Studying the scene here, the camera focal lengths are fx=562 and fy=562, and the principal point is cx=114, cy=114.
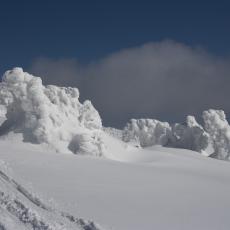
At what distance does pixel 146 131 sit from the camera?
245ft

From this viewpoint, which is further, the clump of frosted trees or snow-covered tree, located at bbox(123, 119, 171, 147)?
snow-covered tree, located at bbox(123, 119, 171, 147)

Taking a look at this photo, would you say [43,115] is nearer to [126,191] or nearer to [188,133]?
[126,191]

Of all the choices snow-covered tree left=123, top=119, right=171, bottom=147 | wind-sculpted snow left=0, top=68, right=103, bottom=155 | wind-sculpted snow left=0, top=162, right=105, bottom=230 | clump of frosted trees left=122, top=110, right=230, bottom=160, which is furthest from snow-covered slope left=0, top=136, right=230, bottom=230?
snow-covered tree left=123, top=119, right=171, bottom=147

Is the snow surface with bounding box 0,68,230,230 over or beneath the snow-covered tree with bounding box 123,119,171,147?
beneath

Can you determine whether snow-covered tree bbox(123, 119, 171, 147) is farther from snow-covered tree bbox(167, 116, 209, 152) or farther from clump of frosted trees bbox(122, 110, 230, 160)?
snow-covered tree bbox(167, 116, 209, 152)

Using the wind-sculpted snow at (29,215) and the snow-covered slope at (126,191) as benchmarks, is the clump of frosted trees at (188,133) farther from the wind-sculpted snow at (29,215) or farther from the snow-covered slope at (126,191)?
the wind-sculpted snow at (29,215)

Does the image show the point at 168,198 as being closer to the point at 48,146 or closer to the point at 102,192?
the point at 102,192

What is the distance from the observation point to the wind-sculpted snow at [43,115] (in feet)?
119

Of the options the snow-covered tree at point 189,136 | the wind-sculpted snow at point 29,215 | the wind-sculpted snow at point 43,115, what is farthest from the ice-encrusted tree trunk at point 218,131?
the wind-sculpted snow at point 29,215

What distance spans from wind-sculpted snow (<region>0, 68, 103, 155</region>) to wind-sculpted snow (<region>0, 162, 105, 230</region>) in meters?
19.3

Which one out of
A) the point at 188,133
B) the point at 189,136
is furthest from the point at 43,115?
the point at 188,133

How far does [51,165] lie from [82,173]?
6.34ft

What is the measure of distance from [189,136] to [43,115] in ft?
114

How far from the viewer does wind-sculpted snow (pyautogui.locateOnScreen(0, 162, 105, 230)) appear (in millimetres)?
13500
